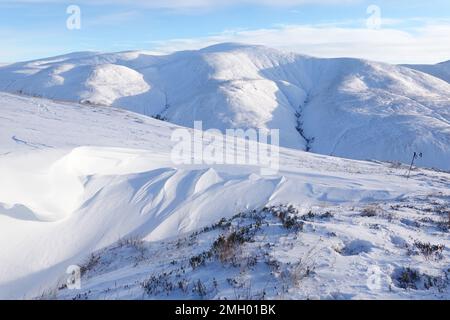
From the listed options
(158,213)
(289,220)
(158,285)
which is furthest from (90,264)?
(289,220)

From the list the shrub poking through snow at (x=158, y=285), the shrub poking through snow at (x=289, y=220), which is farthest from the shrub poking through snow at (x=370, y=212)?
the shrub poking through snow at (x=158, y=285)

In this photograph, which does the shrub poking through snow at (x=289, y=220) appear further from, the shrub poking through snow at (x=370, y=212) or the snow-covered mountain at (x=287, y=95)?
the snow-covered mountain at (x=287, y=95)

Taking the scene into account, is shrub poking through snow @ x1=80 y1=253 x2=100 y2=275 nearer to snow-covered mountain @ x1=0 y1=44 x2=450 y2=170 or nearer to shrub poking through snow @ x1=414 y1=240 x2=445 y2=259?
shrub poking through snow @ x1=414 y1=240 x2=445 y2=259

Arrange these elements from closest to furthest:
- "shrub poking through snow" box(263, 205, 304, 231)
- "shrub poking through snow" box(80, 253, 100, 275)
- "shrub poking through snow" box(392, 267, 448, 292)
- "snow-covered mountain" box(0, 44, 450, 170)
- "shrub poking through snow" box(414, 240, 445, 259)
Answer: "shrub poking through snow" box(392, 267, 448, 292), "shrub poking through snow" box(414, 240, 445, 259), "shrub poking through snow" box(263, 205, 304, 231), "shrub poking through snow" box(80, 253, 100, 275), "snow-covered mountain" box(0, 44, 450, 170)

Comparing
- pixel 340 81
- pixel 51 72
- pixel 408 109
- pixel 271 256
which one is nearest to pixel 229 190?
pixel 271 256

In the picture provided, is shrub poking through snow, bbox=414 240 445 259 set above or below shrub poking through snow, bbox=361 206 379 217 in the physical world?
above

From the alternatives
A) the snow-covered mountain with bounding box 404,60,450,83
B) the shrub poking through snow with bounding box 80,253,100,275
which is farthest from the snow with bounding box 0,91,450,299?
the snow-covered mountain with bounding box 404,60,450,83

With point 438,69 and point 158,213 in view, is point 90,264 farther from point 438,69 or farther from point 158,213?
point 438,69
